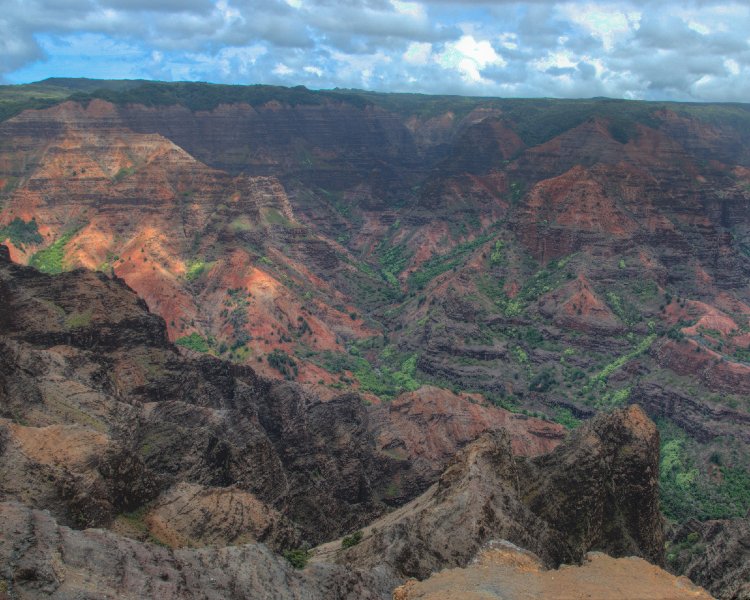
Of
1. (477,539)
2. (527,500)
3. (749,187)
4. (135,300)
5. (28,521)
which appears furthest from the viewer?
(749,187)

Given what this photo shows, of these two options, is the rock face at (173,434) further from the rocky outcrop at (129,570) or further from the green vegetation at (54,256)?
the green vegetation at (54,256)

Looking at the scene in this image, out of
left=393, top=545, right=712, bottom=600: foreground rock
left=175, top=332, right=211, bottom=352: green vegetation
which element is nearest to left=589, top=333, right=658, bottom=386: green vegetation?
left=175, top=332, right=211, bottom=352: green vegetation

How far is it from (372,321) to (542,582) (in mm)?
116961

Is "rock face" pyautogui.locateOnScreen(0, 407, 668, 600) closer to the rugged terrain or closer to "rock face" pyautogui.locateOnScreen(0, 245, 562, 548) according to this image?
"rock face" pyautogui.locateOnScreen(0, 245, 562, 548)

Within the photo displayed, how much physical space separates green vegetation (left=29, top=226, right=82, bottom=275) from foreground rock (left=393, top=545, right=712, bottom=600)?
4502 inches

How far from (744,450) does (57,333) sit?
7727 cm

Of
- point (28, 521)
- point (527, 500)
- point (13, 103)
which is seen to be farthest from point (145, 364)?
point (13, 103)

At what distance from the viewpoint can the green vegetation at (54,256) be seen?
13738 cm

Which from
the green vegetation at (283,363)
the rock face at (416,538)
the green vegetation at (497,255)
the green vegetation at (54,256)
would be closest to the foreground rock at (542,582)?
the rock face at (416,538)

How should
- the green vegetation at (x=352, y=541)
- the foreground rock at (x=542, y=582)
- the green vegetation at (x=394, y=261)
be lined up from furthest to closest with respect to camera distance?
the green vegetation at (x=394, y=261) < the green vegetation at (x=352, y=541) < the foreground rock at (x=542, y=582)

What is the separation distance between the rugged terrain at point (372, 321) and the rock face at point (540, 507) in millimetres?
7246

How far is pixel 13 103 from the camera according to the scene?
178 meters

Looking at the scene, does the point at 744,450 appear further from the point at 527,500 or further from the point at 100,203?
the point at 100,203

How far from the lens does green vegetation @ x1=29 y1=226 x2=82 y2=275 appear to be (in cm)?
13738
